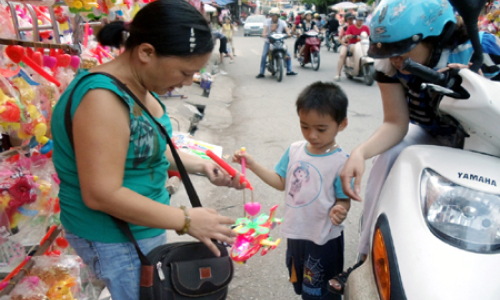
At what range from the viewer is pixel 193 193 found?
141cm

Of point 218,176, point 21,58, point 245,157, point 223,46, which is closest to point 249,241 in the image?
point 218,176

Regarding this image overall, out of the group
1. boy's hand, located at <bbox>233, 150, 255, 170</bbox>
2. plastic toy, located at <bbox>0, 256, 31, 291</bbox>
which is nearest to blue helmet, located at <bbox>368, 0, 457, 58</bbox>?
boy's hand, located at <bbox>233, 150, 255, 170</bbox>

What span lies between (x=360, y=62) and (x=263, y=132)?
412 cm

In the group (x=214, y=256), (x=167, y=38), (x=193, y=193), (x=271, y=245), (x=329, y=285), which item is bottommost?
(x=329, y=285)

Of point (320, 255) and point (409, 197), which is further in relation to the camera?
point (320, 255)

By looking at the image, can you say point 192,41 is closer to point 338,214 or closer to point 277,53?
point 338,214

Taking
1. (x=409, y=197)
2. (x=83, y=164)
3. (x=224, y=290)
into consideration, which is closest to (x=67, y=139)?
(x=83, y=164)

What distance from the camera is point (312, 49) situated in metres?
10.8

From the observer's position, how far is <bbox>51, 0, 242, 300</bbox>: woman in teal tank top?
3.60 ft

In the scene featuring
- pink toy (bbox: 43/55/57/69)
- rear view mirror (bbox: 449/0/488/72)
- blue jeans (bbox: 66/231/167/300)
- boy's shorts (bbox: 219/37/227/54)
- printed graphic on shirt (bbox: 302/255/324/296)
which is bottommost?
boy's shorts (bbox: 219/37/227/54)

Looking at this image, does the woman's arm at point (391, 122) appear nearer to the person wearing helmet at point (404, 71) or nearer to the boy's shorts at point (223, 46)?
the person wearing helmet at point (404, 71)

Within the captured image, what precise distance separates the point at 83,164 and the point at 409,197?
3.17ft

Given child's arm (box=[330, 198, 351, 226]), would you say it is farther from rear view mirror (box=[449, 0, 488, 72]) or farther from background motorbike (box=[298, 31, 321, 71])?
background motorbike (box=[298, 31, 321, 71])

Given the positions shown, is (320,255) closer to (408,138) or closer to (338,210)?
(338,210)
